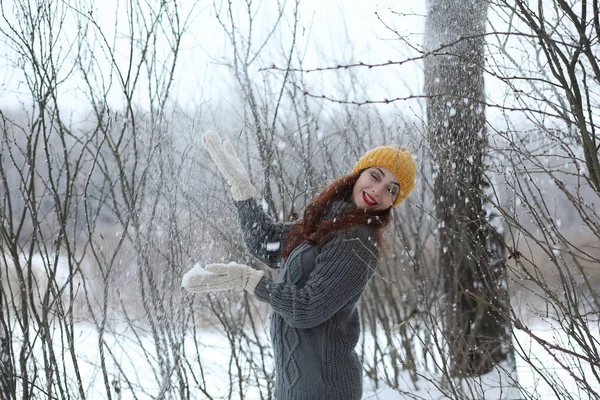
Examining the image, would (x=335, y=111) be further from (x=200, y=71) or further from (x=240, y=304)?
(x=240, y=304)

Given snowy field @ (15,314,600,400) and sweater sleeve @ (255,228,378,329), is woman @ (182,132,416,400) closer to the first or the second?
sweater sleeve @ (255,228,378,329)

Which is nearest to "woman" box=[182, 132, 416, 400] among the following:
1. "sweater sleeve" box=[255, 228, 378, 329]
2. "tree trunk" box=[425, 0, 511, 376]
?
"sweater sleeve" box=[255, 228, 378, 329]

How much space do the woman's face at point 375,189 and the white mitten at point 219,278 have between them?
409 mm

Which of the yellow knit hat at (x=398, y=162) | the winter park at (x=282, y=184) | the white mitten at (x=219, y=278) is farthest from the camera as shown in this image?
the yellow knit hat at (x=398, y=162)

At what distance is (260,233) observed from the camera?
200cm

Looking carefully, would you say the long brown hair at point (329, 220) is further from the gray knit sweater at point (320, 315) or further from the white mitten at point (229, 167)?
the white mitten at point (229, 167)

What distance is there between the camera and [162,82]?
2.66 metres

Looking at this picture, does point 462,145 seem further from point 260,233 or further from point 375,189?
point 260,233

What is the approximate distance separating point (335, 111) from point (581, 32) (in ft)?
9.54

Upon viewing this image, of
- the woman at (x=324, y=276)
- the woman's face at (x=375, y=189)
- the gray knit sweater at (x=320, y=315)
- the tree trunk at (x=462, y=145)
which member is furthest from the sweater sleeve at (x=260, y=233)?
the tree trunk at (x=462, y=145)

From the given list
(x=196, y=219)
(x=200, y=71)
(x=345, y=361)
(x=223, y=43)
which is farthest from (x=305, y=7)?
(x=345, y=361)

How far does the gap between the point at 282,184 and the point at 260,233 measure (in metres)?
1.26

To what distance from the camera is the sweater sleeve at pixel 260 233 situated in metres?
2.00

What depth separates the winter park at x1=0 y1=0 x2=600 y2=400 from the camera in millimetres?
1530
